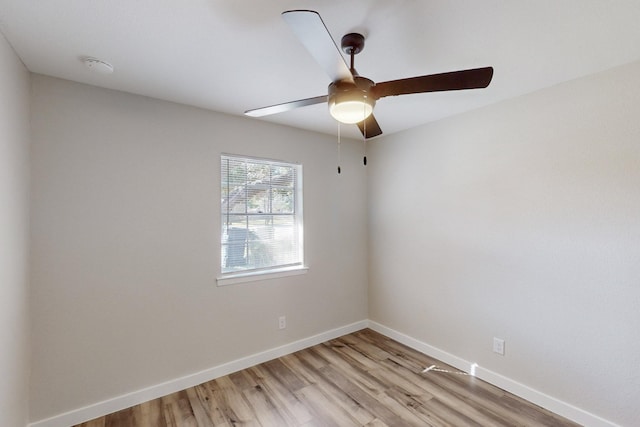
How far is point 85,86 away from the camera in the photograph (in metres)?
2.05

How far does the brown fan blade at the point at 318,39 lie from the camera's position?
38.0 inches

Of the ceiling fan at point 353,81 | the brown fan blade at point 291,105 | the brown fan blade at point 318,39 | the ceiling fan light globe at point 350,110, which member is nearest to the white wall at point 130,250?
the brown fan blade at point 291,105

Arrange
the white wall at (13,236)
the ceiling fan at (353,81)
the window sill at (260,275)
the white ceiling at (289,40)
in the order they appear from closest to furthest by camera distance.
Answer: the ceiling fan at (353,81) < the white ceiling at (289,40) < the white wall at (13,236) < the window sill at (260,275)

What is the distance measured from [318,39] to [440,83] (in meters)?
0.58

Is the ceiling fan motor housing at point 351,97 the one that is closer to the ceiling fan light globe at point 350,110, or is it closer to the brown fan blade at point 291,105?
the ceiling fan light globe at point 350,110

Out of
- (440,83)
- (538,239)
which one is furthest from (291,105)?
(538,239)

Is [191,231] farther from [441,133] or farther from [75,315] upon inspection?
[441,133]

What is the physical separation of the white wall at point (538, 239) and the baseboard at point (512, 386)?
0.05 meters

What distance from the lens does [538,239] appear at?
2199 millimetres

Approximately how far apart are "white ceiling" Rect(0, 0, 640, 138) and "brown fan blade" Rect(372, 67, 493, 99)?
340mm

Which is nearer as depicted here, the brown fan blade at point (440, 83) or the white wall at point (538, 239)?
the brown fan blade at point (440, 83)

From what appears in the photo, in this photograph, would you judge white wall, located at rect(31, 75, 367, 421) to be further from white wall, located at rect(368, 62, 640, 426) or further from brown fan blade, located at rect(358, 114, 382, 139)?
white wall, located at rect(368, 62, 640, 426)

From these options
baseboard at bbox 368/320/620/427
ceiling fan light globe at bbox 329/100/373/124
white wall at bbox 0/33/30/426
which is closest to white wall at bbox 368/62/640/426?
baseboard at bbox 368/320/620/427

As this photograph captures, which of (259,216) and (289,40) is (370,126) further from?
(259,216)
